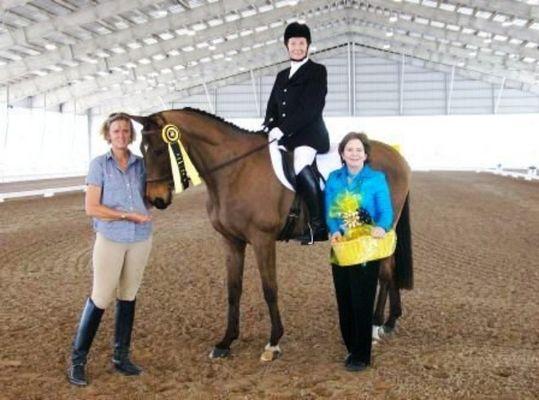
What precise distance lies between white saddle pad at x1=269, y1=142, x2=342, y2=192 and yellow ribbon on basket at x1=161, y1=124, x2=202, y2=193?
59cm

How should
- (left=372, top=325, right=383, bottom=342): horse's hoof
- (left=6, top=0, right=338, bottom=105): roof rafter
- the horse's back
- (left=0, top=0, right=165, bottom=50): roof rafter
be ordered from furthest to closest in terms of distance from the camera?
1. (left=6, top=0, right=338, bottom=105): roof rafter
2. (left=0, top=0, right=165, bottom=50): roof rafter
3. the horse's back
4. (left=372, top=325, right=383, bottom=342): horse's hoof

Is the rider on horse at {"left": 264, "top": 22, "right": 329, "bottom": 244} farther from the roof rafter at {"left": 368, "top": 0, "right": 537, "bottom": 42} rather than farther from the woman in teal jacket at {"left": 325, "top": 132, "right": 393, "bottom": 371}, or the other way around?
the roof rafter at {"left": 368, "top": 0, "right": 537, "bottom": 42}

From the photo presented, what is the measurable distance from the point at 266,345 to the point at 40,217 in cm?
932

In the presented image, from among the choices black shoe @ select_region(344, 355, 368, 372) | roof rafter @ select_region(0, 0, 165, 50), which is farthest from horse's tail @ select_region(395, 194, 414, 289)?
roof rafter @ select_region(0, 0, 165, 50)

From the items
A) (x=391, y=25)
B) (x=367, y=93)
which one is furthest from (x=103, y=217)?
(x=367, y=93)

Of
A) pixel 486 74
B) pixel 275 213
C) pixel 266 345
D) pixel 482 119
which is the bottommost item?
pixel 266 345

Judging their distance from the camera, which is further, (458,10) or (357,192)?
(458,10)

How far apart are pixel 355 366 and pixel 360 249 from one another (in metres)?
0.70

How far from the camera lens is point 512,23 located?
21.6 m

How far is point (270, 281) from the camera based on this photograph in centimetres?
369

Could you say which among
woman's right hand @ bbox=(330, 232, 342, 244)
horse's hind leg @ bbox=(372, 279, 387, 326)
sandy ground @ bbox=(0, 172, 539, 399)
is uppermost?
woman's right hand @ bbox=(330, 232, 342, 244)

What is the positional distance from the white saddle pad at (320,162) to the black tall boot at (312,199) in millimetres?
86

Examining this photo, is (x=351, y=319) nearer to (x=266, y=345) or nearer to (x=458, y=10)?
(x=266, y=345)

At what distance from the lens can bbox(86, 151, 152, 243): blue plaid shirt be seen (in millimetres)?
3246
